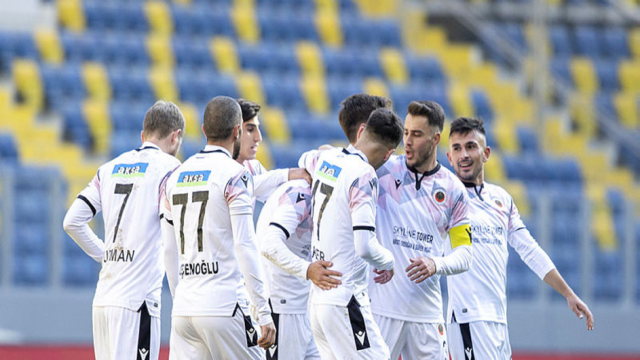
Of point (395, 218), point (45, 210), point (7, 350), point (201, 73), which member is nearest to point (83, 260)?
point (45, 210)

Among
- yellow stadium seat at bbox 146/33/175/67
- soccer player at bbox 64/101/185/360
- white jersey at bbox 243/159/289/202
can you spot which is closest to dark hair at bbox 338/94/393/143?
white jersey at bbox 243/159/289/202

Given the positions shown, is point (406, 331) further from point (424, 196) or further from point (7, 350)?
point (7, 350)

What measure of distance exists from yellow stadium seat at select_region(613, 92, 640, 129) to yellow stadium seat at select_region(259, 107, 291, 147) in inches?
227

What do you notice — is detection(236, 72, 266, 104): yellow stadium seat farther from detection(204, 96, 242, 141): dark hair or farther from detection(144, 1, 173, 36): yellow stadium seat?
detection(204, 96, 242, 141): dark hair

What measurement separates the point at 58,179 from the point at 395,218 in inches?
232

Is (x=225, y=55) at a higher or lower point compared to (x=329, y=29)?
lower

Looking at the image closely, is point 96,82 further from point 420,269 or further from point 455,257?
point 420,269

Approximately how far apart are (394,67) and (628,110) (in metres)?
3.91

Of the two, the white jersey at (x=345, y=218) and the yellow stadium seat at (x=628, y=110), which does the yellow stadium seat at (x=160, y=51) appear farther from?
the white jersey at (x=345, y=218)

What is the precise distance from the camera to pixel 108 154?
13484 mm

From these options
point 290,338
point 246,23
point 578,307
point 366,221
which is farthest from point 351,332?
point 246,23

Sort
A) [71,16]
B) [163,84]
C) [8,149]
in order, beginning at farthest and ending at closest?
[71,16] < [163,84] < [8,149]

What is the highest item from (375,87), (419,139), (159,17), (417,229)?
(159,17)

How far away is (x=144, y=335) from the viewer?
21.3 ft
